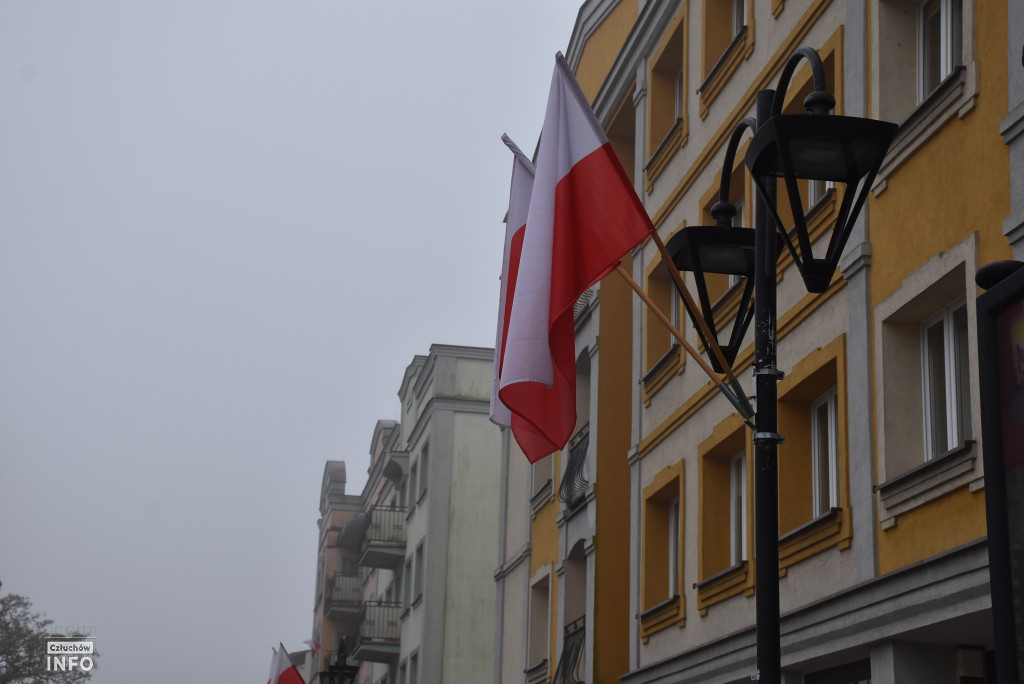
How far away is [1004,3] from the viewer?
9594mm

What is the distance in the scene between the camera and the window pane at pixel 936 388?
10.8 meters

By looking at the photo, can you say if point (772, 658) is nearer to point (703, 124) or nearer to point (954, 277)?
point (954, 277)

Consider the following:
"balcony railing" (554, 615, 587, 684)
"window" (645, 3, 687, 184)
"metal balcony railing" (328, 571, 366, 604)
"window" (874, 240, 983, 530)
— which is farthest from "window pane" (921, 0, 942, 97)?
"metal balcony railing" (328, 571, 366, 604)

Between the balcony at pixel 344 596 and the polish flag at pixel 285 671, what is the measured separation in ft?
70.6

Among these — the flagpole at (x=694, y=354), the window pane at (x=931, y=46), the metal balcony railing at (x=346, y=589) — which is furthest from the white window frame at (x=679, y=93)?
the metal balcony railing at (x=346, y=589)

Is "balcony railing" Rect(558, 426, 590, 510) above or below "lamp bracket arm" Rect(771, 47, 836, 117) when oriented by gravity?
above

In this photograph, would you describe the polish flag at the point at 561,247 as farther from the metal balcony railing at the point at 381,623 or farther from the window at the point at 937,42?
the metal balcony railing at the point at 381,623

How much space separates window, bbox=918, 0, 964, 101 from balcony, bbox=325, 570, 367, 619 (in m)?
44.3

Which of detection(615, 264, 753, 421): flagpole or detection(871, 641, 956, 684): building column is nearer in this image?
detection(615, 264, 753, 421): flagpole

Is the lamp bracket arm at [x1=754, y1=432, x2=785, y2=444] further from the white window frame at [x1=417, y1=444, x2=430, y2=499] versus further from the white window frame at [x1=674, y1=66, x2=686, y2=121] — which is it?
the white window frame at [x1=417, y1=444, x2=430, y2=499]

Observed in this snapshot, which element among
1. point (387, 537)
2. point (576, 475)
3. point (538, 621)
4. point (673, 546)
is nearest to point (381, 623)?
point (387, 537)

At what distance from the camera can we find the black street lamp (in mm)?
5988

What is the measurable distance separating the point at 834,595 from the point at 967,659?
1.21 meters

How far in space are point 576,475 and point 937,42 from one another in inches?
461
